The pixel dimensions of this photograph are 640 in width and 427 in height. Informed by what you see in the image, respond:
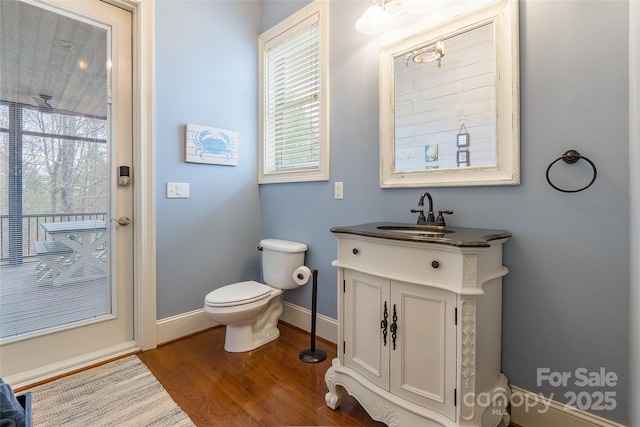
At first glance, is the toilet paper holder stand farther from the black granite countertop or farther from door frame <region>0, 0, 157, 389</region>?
door frame <region>0, 0, 157, 389</region>

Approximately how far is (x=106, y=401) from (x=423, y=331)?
1638 mm

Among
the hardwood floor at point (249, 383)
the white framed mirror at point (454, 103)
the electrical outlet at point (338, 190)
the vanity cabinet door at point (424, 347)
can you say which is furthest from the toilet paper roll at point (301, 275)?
the vanity cabinet door at point (424, 347)

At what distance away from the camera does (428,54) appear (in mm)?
1658

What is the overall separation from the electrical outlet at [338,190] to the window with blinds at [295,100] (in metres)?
0.10

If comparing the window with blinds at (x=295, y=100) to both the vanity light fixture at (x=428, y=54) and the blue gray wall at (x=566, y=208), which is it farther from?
the blue gray wall at (x=566, y=208)

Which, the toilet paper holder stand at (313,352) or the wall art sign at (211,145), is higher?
the wall art sign at (211,145)

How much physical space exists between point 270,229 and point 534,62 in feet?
6.91

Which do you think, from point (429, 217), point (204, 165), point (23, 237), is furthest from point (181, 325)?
point (429, 217)

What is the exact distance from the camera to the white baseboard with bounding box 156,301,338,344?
2.18m

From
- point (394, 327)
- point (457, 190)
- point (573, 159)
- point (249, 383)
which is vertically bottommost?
point (249, 383)

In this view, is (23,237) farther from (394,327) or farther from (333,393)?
(394,327)

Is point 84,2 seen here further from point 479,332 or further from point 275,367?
point 479,332

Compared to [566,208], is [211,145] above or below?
above

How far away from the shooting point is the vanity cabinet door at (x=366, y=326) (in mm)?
1352
